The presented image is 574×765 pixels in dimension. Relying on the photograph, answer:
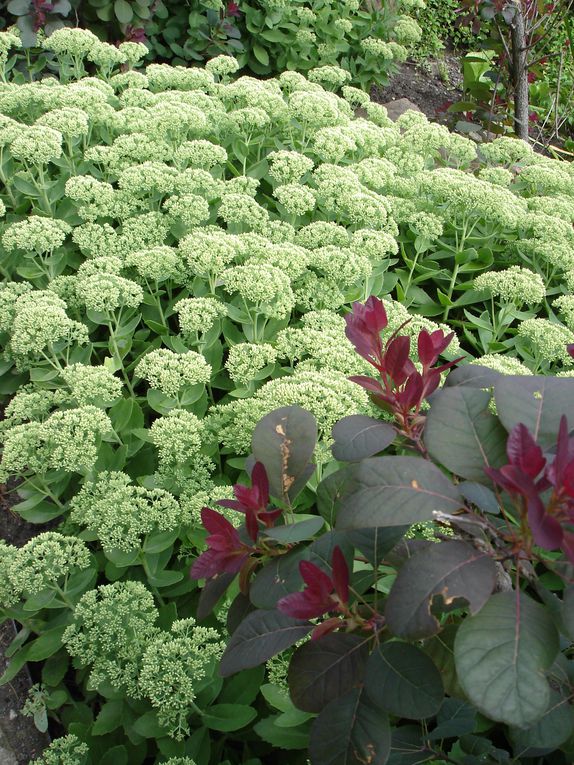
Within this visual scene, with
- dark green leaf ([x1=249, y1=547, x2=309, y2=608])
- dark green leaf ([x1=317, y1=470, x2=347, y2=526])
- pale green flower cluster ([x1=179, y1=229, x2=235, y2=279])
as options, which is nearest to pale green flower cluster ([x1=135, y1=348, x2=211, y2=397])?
pale green flower cluster ([x1=179, y1=229, x2=235, y2=279])

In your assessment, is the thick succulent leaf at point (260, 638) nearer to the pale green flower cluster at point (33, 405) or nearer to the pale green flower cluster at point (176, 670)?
the pale green flower cluster at point (176, 670)

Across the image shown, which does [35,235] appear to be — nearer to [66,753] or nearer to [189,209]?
[189,209]

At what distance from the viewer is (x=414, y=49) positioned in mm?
8633

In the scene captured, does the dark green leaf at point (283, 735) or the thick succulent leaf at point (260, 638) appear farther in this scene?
the dark green leaf at point (283, 735)

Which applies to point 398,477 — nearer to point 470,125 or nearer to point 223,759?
point 223,759

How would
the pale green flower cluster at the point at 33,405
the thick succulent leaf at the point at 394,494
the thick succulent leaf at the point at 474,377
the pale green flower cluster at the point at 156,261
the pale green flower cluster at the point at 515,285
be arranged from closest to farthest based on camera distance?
1. the thick succulent leaf at the point at 394,494
2. the thick succulent leaf at the point at 474,377
3. the pale green flower cluster at the point at 33,405
4. the pale green flower cluster at the point at 156,261
5. the pale green flower cluster at the point at 515,285

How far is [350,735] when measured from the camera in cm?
96

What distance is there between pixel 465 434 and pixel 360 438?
21 centimetres

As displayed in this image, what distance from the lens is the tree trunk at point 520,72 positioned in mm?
5059

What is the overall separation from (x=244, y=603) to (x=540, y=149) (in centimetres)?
611

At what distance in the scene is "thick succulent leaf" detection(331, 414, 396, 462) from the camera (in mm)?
1146

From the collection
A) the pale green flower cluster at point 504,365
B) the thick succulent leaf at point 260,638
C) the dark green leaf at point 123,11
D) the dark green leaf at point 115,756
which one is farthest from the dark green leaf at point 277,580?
the dark green leaf at point 123,11

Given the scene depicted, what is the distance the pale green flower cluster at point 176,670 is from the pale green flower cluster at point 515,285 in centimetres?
169

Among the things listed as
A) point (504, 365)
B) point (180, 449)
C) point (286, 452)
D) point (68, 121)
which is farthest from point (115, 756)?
point (68, 121)
